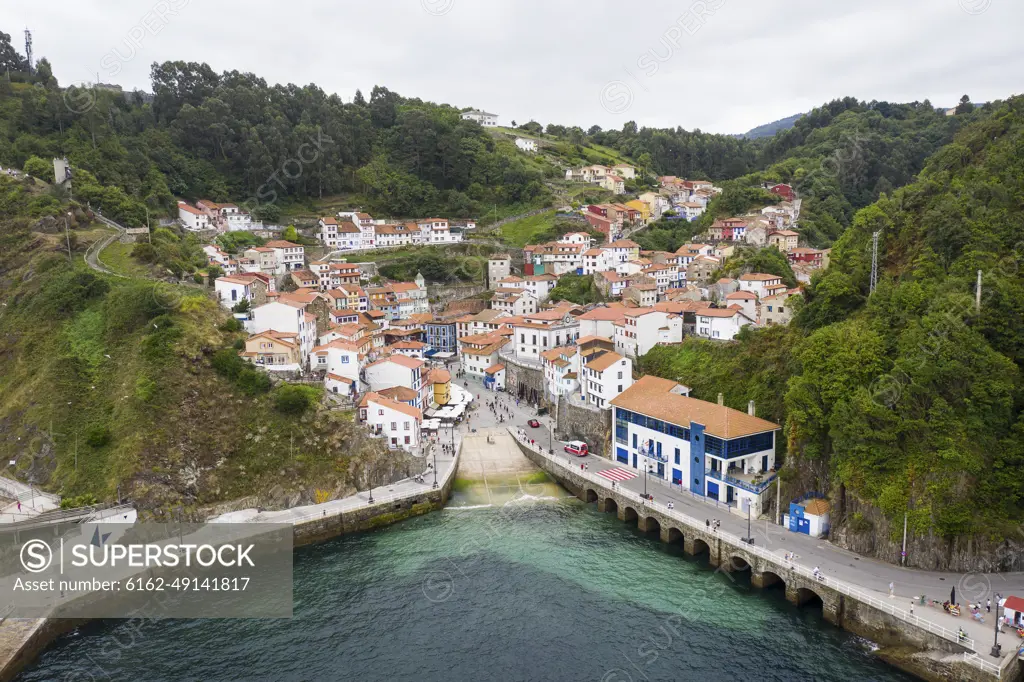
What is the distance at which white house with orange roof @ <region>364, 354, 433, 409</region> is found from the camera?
48.8 metres

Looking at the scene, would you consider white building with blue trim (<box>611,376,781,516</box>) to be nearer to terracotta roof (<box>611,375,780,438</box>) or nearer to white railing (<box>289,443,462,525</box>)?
terracotta roof (<box>611,375,780,438</box>)

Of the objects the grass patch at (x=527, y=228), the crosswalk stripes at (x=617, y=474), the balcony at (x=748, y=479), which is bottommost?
the crosswalk stripes at (x=617, y=474)

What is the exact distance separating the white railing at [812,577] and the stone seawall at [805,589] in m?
0.05

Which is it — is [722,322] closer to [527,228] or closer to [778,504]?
[778,504]

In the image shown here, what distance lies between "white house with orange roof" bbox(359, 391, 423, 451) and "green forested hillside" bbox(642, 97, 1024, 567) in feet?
65.6

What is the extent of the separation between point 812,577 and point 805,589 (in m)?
0.89

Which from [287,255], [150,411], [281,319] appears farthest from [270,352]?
[287,255]

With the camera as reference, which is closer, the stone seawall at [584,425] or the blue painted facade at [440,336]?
the stone seawall at [584,425]

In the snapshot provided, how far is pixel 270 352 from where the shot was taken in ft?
152

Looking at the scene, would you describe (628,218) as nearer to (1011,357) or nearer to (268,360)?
(268,360)

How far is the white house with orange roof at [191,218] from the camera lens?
76188mm

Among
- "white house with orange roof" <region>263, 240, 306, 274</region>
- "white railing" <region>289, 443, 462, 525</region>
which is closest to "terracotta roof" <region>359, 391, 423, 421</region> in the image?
"white railing" <region>289, 443, 462, 525</region>

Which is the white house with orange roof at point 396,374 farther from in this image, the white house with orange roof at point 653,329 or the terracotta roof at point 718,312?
the terracotta roof at point 718,312

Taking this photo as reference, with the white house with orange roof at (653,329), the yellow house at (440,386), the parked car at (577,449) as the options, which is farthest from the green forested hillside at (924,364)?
the yellow house at (440,386)
